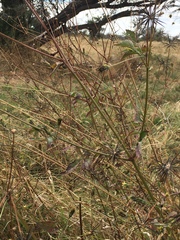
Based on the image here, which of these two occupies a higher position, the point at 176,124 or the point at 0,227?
the point at 0,227

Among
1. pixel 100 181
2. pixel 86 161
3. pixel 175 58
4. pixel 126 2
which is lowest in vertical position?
pixel 175 58

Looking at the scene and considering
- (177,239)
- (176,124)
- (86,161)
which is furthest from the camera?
(176,124)

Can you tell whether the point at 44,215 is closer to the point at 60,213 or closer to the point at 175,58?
the point at 60,213

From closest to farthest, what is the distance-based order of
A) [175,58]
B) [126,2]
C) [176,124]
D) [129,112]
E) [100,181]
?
[100,181], [129,112], [176,124], [126,2], [175,58]

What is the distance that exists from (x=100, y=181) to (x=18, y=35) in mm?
7816

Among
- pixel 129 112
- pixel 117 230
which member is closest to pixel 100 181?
pixel 117 230

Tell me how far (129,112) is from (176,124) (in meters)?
0.69

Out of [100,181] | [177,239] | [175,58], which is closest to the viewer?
[177,239]

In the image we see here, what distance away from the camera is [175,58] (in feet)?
34.3

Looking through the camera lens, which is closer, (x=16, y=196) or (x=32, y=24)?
(x=16, y=196)

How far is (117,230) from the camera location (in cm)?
120

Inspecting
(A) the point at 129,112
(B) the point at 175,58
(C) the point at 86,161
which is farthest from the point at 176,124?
(B) the point at 175,58

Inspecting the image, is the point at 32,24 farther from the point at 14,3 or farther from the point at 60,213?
the point at 60,213

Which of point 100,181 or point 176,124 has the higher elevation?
point 100,181
